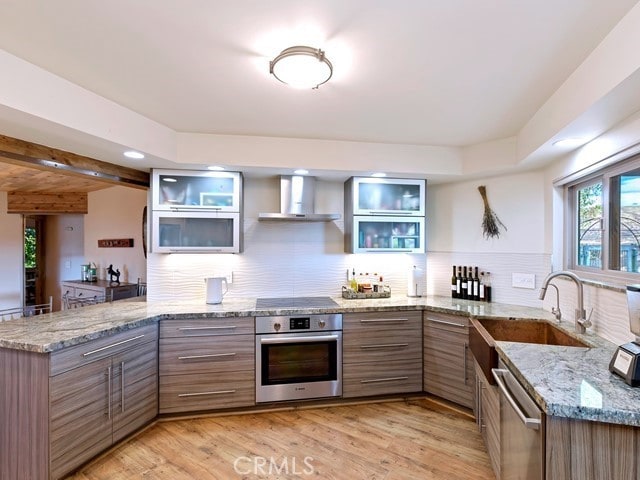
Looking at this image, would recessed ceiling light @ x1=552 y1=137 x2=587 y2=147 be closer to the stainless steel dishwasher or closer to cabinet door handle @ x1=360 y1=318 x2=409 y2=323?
the stainless steel dishwasher

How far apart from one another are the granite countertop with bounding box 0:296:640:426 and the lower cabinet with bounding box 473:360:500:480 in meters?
0.33

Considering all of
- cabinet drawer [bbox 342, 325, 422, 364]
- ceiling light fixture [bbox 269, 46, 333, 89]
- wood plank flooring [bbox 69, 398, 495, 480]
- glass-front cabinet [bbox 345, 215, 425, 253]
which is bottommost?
wood plank flooring [bbox 69, 398, 495, 480]

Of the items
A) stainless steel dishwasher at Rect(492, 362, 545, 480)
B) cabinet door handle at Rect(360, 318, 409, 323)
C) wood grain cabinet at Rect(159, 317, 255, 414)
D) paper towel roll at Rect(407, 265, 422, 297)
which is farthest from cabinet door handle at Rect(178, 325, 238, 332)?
stainless steel dishwasher at Rect(492, 362, 545, 480)

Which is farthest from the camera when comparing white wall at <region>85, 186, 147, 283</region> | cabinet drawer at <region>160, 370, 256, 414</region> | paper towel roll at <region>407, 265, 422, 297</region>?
white wall at <region>85, 186, 147, 283</region>

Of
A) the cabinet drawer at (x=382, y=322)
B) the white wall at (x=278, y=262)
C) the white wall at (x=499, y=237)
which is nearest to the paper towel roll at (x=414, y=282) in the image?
the white wall at (x=278, y=262)

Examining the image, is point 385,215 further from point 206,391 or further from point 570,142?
point 206,391

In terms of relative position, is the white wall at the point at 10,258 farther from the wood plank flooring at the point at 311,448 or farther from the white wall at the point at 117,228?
the wood plank flooring at the point at 311,448

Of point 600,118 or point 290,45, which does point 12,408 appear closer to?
point 290,45

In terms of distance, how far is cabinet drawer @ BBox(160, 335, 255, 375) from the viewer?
2.51 metres

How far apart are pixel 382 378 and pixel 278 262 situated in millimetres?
1438

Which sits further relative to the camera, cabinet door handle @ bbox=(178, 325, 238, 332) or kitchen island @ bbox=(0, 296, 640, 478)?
cabinet door handle @ bbox=(178, 325, 238, 332)

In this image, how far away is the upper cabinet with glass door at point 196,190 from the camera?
2.79 m

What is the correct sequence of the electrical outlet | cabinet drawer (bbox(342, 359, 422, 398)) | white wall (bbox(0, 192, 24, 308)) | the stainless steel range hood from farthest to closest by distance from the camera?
white wall (bbox(0, 192, 24, 308))
the electrical outlet
the stainless steel range hood
cabinet drawer (bbox(342, 359, 422, 398))

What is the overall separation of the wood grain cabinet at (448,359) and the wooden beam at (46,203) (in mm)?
5383
